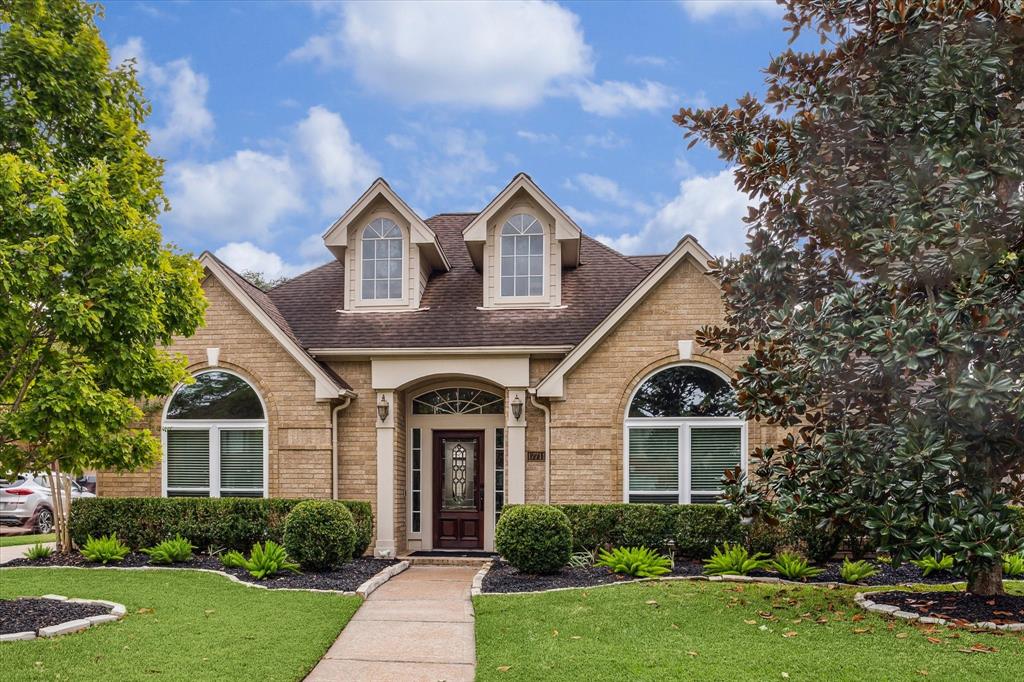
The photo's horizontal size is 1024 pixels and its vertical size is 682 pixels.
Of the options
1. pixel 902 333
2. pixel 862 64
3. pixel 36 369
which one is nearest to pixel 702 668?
pixel 902 333

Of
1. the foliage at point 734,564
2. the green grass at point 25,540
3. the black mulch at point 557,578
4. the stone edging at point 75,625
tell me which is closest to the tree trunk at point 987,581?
the foliage at point 734,564

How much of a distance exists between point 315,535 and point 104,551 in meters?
3.93

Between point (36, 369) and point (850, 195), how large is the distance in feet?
28.2

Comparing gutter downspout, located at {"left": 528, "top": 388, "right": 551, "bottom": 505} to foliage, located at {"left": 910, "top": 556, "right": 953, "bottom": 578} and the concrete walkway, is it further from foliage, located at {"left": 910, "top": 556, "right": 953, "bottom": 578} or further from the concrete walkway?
foliage, located at {"left": 910, "top": 556, "right": 953, "bottom": 578}

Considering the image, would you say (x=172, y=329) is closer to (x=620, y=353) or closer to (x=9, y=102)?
(x=9, y=102)

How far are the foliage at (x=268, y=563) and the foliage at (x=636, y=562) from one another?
14.9 feet

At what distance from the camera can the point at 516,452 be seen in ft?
49.4

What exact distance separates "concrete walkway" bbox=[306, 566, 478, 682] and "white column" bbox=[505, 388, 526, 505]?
305cm

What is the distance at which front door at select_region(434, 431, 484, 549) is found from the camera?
1633cm

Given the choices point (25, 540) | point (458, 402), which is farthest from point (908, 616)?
point (25, 540)

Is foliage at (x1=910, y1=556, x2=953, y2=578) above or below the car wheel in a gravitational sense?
above

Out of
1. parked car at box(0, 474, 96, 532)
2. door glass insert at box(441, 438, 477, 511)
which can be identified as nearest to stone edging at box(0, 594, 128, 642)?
door glass insert at box(441, 438, 477, 511)

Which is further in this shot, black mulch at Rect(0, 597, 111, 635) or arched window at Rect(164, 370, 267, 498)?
arched window at Rect(164, 370, 267, 498)

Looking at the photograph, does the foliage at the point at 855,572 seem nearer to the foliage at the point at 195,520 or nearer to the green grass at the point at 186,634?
the green grass at the point at 186,634
